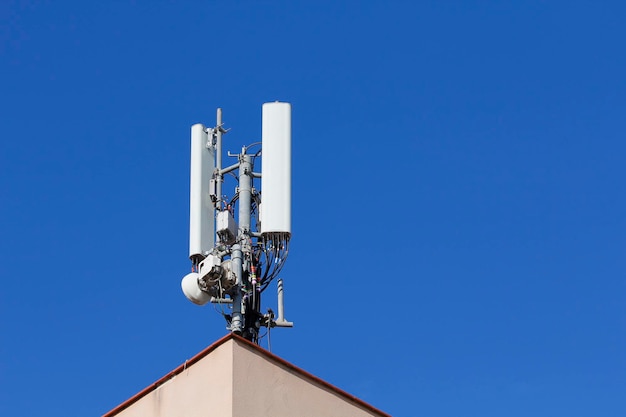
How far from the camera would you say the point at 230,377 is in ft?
55.8

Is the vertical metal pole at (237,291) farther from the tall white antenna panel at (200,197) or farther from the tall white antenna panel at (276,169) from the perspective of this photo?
the tall white antenna panel at (200,197)

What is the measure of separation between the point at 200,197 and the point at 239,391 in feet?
21.7

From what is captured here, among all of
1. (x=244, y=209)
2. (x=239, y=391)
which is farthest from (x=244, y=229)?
(x=239, y=391)

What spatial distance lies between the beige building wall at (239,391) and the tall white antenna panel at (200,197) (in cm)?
531

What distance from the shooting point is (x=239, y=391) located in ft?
55.8

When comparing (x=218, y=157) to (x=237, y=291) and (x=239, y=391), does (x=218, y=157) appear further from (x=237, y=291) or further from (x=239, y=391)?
(x=239, y=391)

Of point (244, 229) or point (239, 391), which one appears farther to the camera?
point (244, 229)

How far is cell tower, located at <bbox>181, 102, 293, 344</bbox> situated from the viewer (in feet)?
71.4

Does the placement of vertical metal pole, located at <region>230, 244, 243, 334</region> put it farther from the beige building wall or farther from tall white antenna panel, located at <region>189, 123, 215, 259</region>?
the beige building wall

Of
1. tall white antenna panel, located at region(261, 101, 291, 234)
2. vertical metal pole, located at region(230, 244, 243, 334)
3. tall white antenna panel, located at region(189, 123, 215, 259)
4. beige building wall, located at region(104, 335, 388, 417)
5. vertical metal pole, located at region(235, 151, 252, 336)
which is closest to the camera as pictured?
beige building wall, located at region(104, 335, 388, 417)

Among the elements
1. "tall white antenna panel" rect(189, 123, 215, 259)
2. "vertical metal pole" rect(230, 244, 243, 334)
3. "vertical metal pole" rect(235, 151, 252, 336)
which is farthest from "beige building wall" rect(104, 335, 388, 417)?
"tall white antenna panel" rect(189, 123, 215, 259)

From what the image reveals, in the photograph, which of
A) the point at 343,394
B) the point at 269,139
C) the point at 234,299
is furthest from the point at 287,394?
the point at 269,139

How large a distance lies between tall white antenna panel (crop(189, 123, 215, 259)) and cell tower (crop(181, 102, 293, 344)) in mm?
16

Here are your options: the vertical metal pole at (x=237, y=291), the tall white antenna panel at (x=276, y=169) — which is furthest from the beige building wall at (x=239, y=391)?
the tall white antenna panel at (x=276, y=169)
